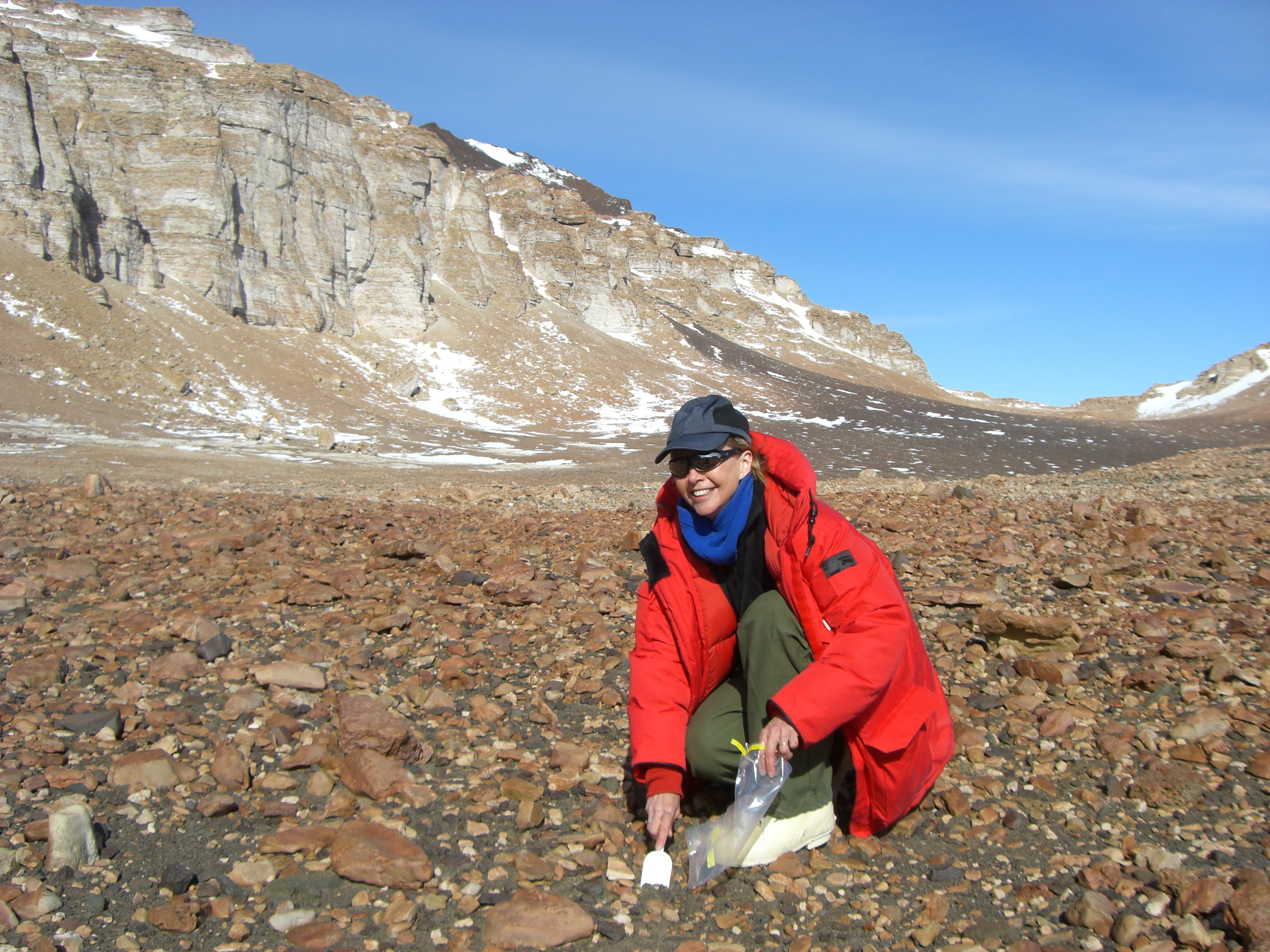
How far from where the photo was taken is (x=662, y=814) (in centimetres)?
263

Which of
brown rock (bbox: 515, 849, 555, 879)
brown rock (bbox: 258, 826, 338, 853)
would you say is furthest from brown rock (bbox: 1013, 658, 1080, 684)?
brown rock (bbox: 258, 826, 338, 853)

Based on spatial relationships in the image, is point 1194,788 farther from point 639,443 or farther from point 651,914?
point 639,443

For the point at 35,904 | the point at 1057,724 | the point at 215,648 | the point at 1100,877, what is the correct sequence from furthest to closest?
the point at 215,648 → the point at 1057,724 → the point at 1100,877 → the point at 35,904

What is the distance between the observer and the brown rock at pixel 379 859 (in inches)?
99.9

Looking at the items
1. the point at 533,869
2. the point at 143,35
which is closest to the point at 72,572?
the point at 533,869

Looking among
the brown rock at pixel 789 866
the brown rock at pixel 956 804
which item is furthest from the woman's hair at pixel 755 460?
the brown rock at pixel 956 804

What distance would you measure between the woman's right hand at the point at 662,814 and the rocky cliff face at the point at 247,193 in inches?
1692

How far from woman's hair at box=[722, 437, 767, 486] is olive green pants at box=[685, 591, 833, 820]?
0.40m

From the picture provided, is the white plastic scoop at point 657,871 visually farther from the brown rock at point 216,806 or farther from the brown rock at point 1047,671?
the brown rock at point 1047,671

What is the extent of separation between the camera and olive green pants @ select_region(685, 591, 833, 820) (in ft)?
8.89

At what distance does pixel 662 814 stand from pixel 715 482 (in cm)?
109

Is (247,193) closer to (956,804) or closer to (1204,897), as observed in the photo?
(956,804)

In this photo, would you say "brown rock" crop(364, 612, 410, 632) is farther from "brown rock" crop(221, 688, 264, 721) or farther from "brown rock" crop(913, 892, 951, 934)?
"brown rock" crop(913, 892, 951, 934)

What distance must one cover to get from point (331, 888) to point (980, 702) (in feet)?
9.20
